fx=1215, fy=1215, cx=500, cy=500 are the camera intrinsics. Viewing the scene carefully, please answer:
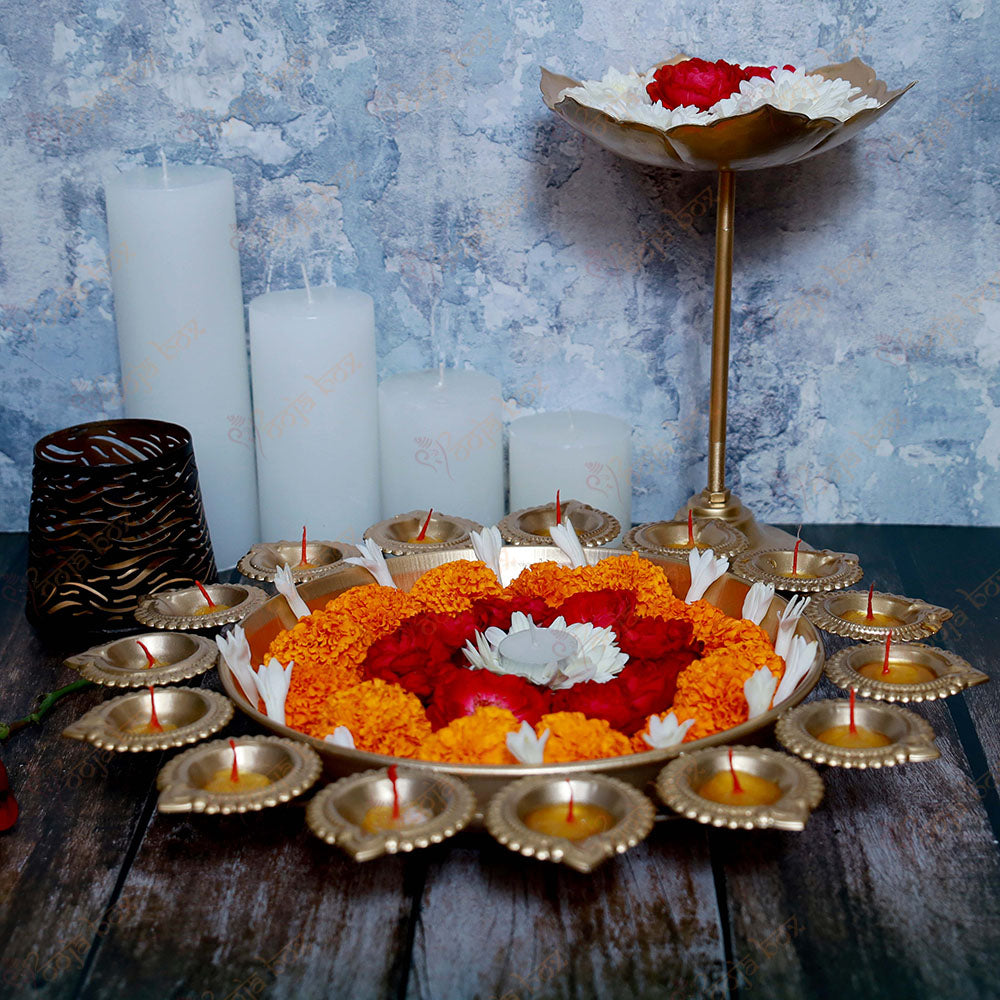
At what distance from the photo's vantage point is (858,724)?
66 cm

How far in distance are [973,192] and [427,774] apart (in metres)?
0.91

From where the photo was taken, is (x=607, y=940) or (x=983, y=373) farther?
(x=983, y=373)

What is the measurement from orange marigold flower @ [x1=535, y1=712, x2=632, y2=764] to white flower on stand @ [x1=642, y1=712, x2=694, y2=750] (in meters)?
0.01

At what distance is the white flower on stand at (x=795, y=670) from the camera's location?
71 cm

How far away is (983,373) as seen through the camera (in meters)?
1.26

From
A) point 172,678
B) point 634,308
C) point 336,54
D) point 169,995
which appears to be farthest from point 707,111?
point 169,995

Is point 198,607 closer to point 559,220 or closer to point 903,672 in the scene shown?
point 903,672

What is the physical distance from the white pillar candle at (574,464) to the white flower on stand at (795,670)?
484 millimetres

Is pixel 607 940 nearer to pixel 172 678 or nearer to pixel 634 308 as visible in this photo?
pixel 172 678

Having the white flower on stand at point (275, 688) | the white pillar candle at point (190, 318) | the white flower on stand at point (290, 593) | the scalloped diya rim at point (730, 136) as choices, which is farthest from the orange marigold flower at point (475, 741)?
the white pillar candle at point (190, 318)

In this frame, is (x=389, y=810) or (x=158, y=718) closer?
(x=389, y=810)

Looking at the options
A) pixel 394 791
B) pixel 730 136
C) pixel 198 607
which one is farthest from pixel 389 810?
pixel 730 136

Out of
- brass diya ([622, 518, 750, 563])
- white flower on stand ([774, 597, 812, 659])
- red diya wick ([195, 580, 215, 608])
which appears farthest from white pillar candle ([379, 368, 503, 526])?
white flower on stand ([774, 597, 812, 659])

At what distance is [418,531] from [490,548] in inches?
3.9
